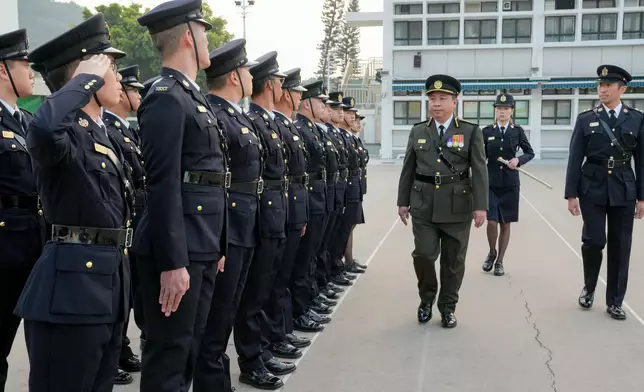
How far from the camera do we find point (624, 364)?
4.44 m

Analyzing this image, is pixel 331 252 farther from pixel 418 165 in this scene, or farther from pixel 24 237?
pixel 24 237

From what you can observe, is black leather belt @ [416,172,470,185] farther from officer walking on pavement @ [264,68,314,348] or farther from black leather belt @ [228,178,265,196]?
black leather belt @ [228,178,265,196]

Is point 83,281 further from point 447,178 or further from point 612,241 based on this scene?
point 612,241

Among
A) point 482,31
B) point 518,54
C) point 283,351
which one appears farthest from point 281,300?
point 482,31

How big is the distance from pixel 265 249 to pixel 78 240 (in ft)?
5.53

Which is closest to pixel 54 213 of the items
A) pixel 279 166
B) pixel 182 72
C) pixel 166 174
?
pixel 166 174

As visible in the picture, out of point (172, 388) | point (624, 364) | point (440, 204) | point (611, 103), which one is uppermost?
point (611, 103)

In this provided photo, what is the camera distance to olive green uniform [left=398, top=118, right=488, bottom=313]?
538cm

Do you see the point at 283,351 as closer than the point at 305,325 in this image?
Yes

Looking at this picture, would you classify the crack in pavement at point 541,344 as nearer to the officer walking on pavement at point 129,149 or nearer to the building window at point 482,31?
the officer walking on pavement at point 129,149

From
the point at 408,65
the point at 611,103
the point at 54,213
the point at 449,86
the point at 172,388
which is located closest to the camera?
the point at 54,213

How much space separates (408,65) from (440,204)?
30.7 meters

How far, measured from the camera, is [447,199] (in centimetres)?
538

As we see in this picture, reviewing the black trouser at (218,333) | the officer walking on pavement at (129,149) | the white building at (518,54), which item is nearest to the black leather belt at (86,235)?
the black trouser at (218,333)
